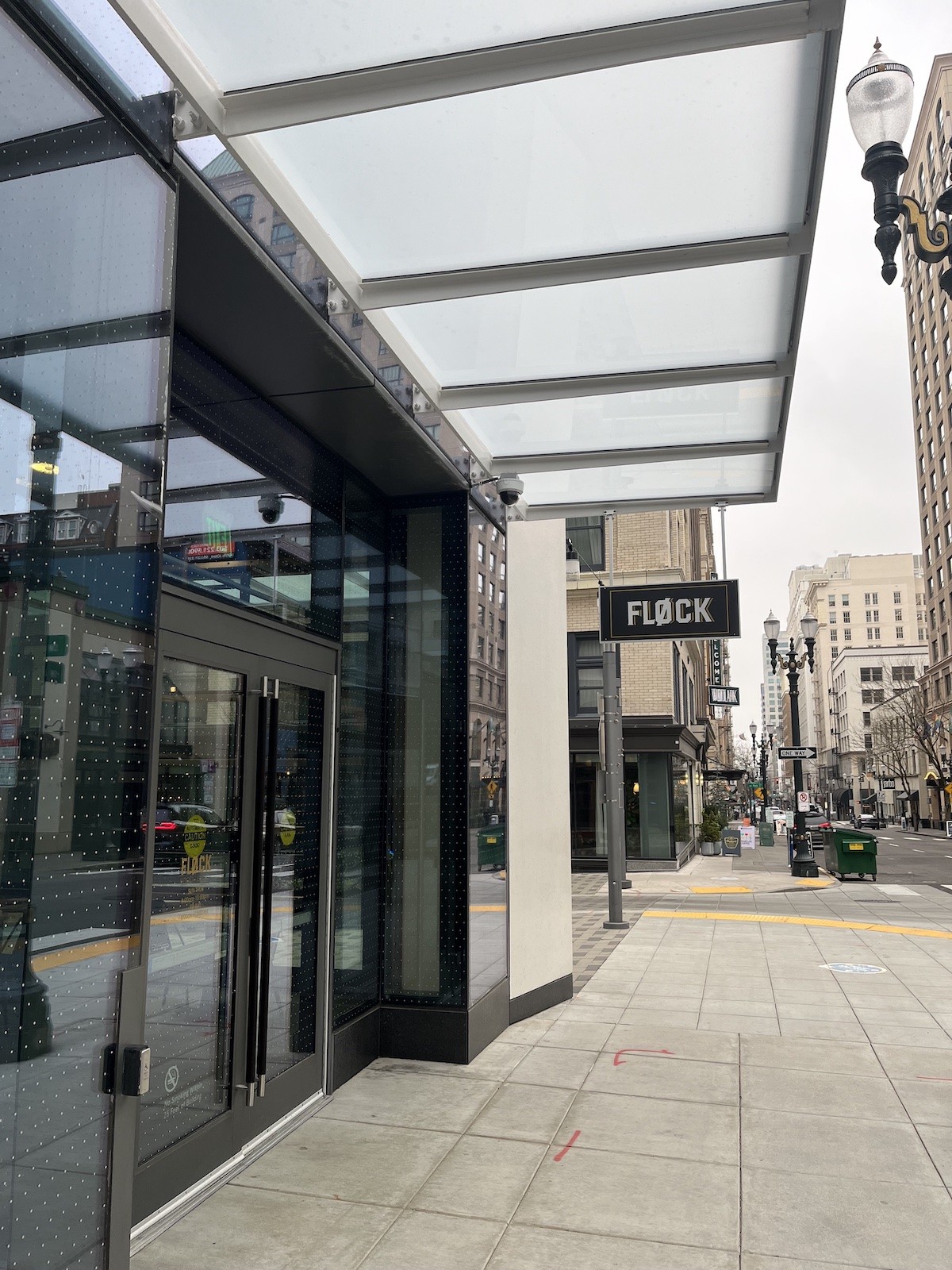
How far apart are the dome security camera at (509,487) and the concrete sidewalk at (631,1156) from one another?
437cm

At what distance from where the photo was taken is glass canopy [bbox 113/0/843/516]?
3504 millimetres

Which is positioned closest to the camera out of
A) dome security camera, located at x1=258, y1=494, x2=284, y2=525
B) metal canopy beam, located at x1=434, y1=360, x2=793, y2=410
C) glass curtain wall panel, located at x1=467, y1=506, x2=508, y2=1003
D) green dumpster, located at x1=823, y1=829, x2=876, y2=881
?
dome security camera, located at x1=258, y1=494, x2=284, y2=525

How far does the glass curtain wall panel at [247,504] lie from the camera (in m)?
4.93

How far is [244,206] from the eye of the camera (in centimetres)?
407

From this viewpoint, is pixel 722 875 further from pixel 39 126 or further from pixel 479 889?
pixel 39 126

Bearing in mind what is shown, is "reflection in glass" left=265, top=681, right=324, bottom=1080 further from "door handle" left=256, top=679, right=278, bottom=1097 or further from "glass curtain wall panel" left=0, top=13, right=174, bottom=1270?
"glass curtain wall panel" left=0, top=13, right=174, bottom=1270

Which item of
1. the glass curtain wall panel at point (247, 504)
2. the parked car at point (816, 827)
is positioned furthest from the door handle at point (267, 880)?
the parked car at point (816, 827)

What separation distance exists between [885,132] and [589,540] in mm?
25339

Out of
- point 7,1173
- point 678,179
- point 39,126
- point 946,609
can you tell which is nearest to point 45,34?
point 39,126

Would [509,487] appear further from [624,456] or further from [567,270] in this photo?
[567,270]

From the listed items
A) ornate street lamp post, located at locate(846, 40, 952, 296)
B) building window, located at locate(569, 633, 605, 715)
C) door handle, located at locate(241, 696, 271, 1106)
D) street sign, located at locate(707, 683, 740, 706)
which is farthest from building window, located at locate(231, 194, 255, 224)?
street sign, located at locate(707, 683, 740, 706)

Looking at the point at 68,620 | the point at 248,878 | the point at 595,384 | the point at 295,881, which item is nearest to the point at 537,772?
the point at 295,881

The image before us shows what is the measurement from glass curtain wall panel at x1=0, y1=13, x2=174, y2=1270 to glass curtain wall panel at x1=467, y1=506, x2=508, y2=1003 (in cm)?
441

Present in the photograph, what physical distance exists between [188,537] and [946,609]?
2975 inches
